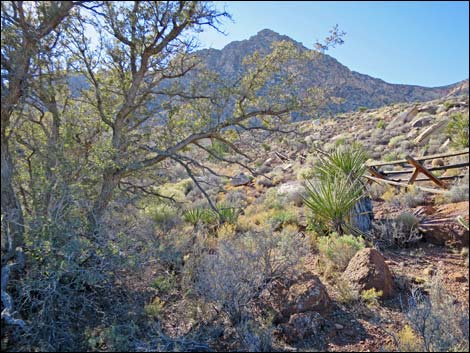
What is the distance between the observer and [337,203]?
6770 mm

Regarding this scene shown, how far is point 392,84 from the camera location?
6712 cm

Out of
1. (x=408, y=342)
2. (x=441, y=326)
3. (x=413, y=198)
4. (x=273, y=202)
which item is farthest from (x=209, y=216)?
(x=441, y=326)

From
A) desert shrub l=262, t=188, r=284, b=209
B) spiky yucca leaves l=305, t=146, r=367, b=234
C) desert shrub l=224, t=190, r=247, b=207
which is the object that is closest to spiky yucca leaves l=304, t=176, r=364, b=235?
spiky yucca leaves l=305, t=146, r=367, b=234

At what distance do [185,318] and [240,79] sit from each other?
153 inches

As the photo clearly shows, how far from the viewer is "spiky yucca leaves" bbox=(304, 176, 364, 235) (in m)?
6.79

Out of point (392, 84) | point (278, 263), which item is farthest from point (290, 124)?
point (392, 84)

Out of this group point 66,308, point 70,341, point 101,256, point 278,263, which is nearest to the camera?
point 70,341

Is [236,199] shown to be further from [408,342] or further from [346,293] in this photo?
[408,342]

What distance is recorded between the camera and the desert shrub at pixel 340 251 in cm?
537

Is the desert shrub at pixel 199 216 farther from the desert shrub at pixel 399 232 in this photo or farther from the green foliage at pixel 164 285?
the desert shrub at pixel 399 232

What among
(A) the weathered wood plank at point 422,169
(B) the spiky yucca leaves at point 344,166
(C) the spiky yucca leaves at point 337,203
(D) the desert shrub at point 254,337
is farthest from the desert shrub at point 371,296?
(B) the spiky yucca leaves at point 344,166

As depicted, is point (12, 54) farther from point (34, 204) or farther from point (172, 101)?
point (172, 101)

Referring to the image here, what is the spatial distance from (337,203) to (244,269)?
3109 millimetres

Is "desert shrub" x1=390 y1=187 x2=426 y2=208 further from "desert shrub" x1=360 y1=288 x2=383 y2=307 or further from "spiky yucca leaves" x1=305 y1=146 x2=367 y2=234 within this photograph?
"desert shrub" x1=360 y1=288 x2=383 y2=307
